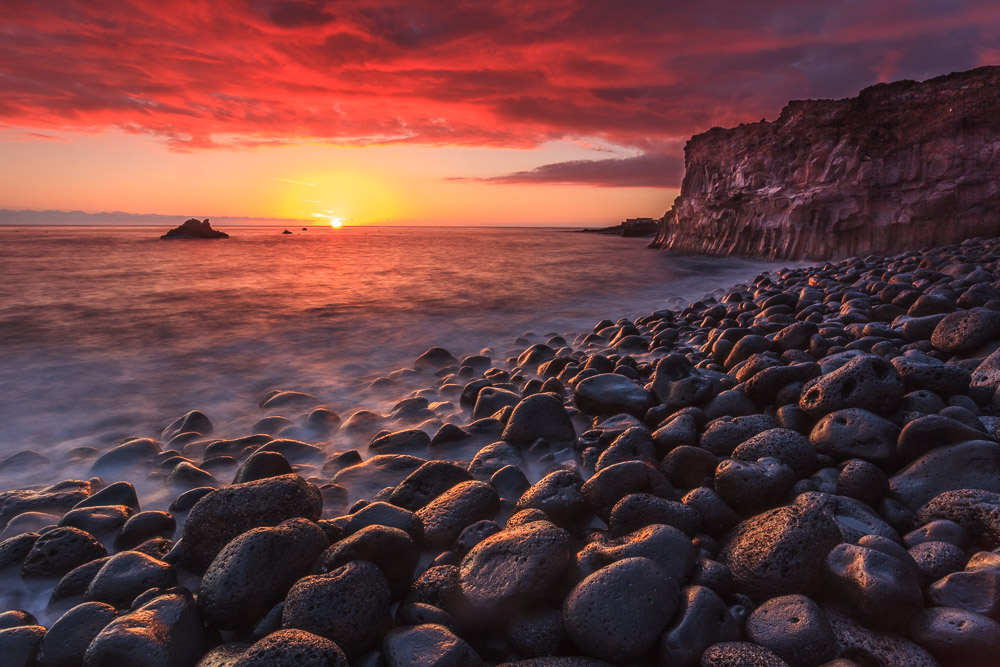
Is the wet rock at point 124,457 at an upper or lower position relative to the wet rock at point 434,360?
lower

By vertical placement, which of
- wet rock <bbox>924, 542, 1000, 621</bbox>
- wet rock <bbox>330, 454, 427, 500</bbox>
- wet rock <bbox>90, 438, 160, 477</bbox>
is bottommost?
wet rock <bbox>90, 438, 160, 477</bbox>

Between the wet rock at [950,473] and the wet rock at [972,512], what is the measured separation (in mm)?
119

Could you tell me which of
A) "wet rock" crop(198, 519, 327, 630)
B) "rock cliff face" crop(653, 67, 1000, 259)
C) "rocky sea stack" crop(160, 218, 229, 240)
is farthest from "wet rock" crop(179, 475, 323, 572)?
"rocky sea stack" crop(160, 218, 229, 240)

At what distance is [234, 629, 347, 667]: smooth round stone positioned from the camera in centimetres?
154

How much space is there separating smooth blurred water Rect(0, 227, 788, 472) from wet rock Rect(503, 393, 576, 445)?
2129 mm

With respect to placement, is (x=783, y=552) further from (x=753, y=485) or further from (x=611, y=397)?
(x=611, y=397)

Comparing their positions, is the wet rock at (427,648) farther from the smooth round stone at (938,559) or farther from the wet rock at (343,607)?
the smooth round stone at (938,559)

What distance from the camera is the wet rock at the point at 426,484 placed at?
280cm

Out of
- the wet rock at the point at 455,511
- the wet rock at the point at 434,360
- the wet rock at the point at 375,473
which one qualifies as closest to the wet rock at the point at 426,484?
the wet rock at the point at 455,511

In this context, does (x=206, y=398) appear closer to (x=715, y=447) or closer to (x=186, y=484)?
(x=186, y=484)

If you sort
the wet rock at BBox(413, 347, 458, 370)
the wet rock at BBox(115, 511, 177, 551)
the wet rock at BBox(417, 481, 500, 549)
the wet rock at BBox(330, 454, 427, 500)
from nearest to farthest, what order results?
the wet rock at BBox(417, 481, 500, 549) < the wet rock at BBox(115, 511, 177, 551) < the wet rock at BBox(330, 454, 427, 500) < the wet rock at BBox(413, 347, 458, 370)

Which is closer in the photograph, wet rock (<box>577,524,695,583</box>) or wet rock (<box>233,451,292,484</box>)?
wet rock (<box>577,524,695,583</box>)

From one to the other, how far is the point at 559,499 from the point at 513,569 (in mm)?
628

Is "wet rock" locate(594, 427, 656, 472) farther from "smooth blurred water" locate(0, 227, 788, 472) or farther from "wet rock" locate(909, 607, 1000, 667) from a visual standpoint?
"smooth blurred water" locate(0, 227, 788, 472)
